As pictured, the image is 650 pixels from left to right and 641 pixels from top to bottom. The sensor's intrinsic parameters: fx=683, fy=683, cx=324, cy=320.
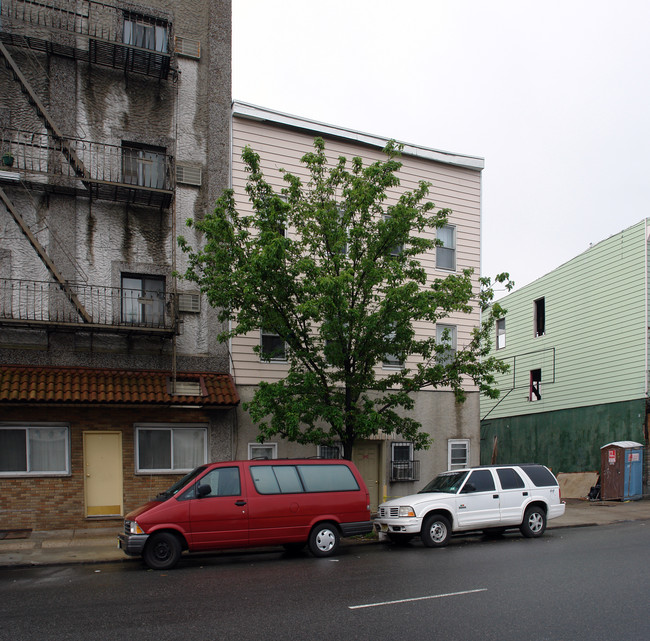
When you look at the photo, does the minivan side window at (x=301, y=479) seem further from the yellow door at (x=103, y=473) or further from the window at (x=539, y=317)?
the window at (x=539, y=317)

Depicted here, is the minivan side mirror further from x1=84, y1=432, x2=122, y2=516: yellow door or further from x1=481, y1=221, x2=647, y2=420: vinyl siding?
x1=481, y1=221, x2=647, y2=420: vinyl siding

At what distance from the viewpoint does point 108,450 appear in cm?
1570

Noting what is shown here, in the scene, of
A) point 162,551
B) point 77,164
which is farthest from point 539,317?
point 162,551

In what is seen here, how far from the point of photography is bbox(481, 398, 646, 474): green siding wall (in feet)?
75.4

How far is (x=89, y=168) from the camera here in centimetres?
1617

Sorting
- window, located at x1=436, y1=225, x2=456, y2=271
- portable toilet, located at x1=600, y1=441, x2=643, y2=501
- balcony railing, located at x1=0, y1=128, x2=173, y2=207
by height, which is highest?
balcony railing, located at x1=0, y1=128, x2=173, y2=207

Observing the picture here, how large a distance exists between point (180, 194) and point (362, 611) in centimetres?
1213

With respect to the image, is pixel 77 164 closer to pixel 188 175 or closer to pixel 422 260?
pixel 188 175

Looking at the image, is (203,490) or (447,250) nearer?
(203,490)

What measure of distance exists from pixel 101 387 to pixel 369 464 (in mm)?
7619

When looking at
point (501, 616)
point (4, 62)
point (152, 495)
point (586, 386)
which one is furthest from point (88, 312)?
point (586, 386)

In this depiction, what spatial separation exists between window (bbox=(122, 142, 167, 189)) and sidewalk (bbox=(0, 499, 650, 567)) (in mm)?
8149

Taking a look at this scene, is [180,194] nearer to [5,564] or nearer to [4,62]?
[4,62]

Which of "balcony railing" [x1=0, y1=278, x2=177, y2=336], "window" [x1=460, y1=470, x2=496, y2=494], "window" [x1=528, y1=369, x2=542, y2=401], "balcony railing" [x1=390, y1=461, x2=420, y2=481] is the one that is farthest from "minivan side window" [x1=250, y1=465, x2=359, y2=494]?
"window" [x1=528, y1=369, x2=542, y2=401]
